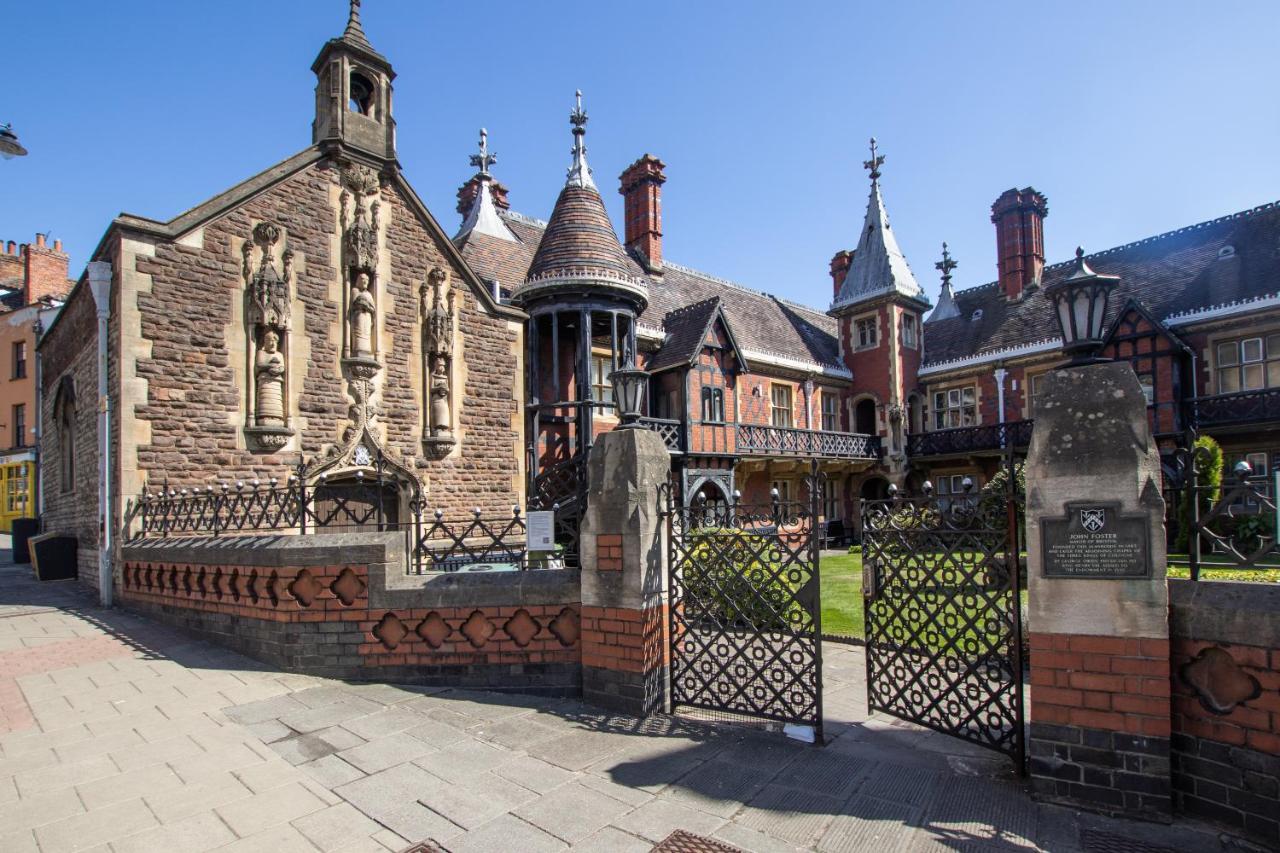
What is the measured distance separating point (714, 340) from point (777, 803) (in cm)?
1704

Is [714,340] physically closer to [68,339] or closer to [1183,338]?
[1183,338]

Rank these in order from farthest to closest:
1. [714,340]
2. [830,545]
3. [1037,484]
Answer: [830,545] < [714,340] < [1037,484]

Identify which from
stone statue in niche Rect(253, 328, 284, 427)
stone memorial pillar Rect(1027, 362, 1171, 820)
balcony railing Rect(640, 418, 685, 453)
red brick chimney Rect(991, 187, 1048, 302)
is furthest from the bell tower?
red brick chimney Rect(991, 187, 1048, 302)

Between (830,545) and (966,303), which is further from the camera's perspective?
(966,303)

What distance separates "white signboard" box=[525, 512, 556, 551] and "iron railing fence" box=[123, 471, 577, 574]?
11cm

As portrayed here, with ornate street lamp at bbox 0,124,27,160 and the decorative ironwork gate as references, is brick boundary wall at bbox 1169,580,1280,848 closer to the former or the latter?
the decorative ironwork gate

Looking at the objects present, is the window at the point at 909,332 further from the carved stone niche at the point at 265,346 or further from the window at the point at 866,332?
the carved stone niche at the point at 265,346

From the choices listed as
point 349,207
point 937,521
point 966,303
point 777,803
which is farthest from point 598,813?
point 966,303

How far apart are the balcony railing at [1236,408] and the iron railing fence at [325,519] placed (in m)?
19.7

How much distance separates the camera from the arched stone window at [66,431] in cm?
1422

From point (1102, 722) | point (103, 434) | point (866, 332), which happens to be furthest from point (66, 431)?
point (866, 332)

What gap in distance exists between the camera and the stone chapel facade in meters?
11.3

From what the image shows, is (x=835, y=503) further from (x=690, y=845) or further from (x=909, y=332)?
(x=690, y=845)

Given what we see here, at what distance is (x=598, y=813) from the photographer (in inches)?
163
